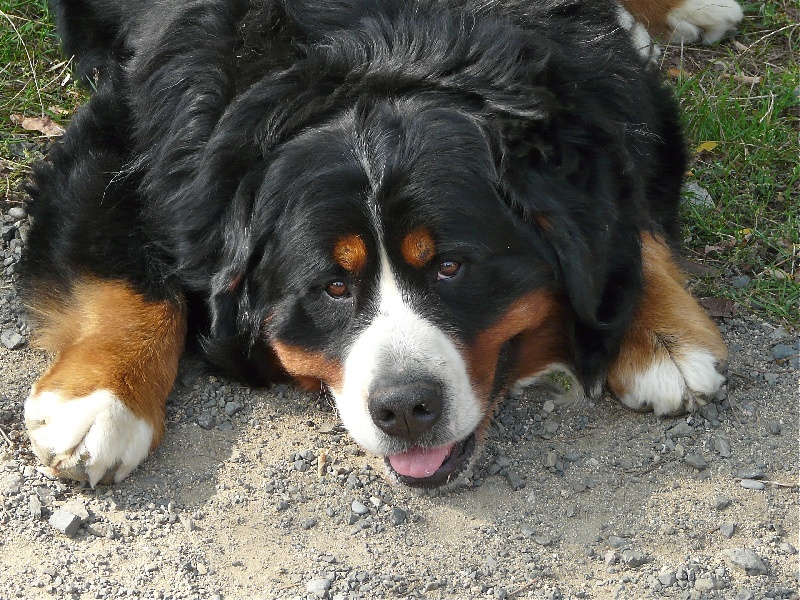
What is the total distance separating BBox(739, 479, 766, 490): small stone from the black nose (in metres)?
1.09

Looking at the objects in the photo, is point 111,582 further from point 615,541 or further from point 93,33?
point 93,33

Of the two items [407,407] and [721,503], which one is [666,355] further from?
[407,407]

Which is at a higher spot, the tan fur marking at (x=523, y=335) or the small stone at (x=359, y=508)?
the tan fur marking at (x=523, y=335)

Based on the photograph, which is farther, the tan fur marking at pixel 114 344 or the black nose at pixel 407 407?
the tan fur marking at pixel 114 344

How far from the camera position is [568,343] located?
3932 millimetres

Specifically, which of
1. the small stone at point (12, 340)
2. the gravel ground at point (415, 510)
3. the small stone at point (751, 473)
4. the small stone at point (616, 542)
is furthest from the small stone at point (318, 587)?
the small stone at point (12, 340)

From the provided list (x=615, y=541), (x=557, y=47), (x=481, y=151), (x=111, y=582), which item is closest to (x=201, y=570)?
(x=111, y=582)

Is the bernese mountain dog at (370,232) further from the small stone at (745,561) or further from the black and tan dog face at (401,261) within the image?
the small stone at (745,561)

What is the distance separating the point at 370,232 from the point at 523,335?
2.52 ft

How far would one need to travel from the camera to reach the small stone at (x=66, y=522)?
3.41m

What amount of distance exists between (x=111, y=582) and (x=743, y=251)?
121 inches

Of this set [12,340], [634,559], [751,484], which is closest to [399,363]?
[634,559]

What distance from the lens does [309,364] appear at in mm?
3723

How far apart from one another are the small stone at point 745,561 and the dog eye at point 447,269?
124cm
